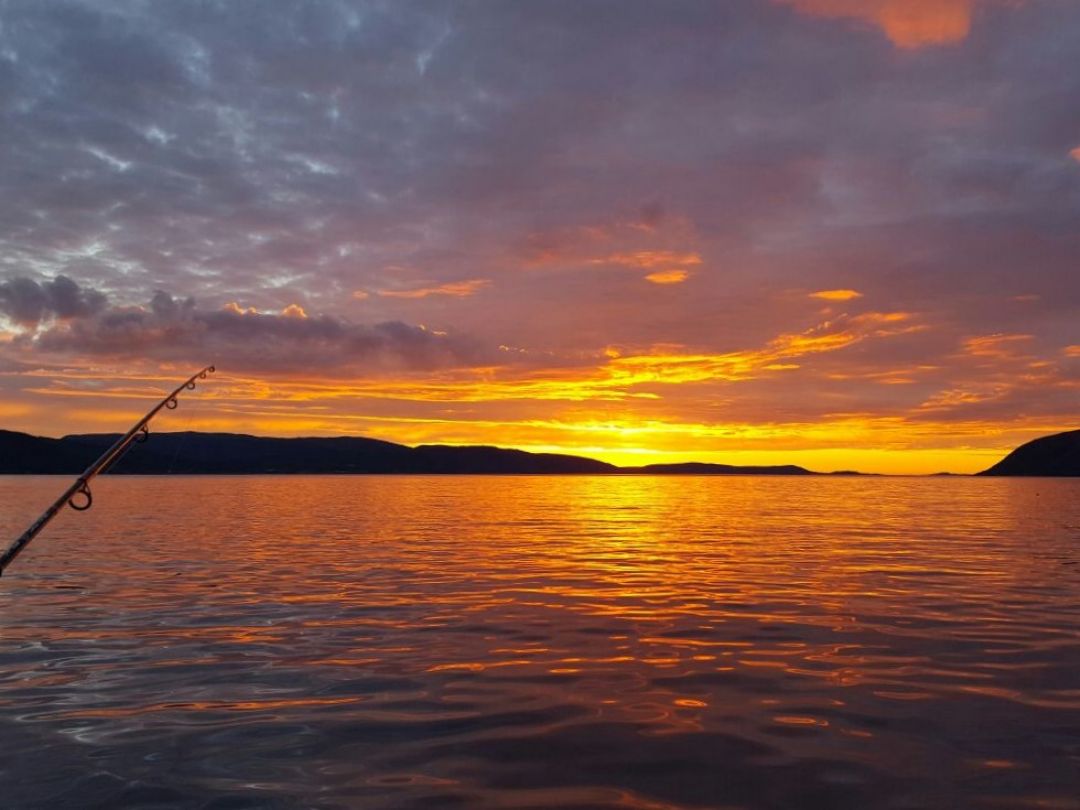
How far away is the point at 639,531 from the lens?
4400 cm

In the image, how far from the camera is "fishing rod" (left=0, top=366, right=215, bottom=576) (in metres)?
10.9

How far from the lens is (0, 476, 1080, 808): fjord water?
833 cm

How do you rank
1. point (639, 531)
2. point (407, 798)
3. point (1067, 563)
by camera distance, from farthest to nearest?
point (639, 531)
point (1067, 563)
point (407, 798)

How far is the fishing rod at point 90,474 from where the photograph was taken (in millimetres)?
10938

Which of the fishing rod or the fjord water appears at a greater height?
the fishing rod

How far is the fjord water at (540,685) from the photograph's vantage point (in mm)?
8328

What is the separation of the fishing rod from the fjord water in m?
2.19

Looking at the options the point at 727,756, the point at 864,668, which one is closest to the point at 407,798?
the point at 727,756

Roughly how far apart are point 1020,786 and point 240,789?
25.8 ft

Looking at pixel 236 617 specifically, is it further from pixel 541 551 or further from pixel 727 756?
pixel 541 551

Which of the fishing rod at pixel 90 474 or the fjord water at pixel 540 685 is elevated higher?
the fishing rod at pixel 90 474

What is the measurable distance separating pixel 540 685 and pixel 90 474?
798 cm

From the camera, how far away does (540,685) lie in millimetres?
12133

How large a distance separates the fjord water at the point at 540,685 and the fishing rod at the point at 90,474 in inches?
86.3
